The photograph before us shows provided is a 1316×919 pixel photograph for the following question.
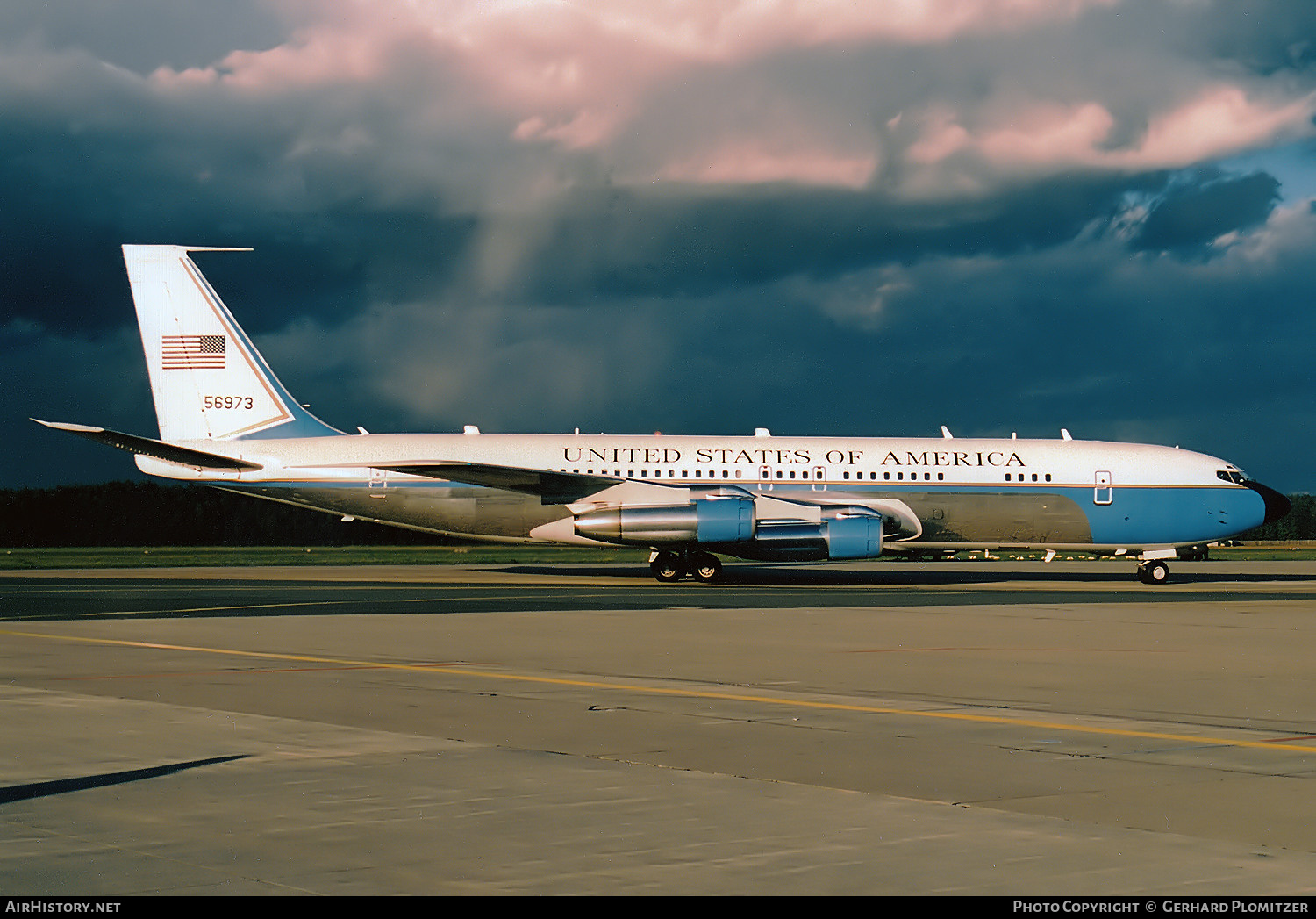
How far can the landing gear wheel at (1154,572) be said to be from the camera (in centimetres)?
3888

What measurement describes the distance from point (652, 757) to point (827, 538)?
2637 centimetres

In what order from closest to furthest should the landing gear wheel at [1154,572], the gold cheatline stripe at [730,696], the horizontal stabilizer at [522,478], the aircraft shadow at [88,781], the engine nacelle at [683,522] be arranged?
the aircraft shadow at [88,781] < the gold cheatline stripe at [730,696] < the engine nacelle at [683,522] < the horizontal stabilizer at [522,478] < the landing gear wheel at [1154,572]

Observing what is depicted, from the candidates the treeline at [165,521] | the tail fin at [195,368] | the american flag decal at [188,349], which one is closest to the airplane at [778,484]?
the tail fin at [195,368]

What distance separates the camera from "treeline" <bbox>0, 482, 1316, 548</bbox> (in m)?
87.0

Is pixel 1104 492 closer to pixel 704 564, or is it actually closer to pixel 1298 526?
pixel 704 564

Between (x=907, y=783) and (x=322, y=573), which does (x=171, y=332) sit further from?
(x=907, y=783)

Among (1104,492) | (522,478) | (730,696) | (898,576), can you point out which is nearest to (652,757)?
(730,696)

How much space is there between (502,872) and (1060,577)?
128 feet

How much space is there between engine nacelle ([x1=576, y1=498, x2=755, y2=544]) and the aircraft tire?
2608 mm

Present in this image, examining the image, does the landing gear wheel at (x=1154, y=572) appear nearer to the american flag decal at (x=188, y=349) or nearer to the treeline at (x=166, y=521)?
the american flag decal at (x=188, y=349)

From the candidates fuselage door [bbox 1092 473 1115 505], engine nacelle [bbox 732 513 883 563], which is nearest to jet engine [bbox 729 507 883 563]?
engine nacelle [bbox 732 513 883 563]

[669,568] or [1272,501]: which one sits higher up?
[1272,501]

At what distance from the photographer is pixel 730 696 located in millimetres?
13742

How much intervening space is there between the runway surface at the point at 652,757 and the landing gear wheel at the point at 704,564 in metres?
15.8
